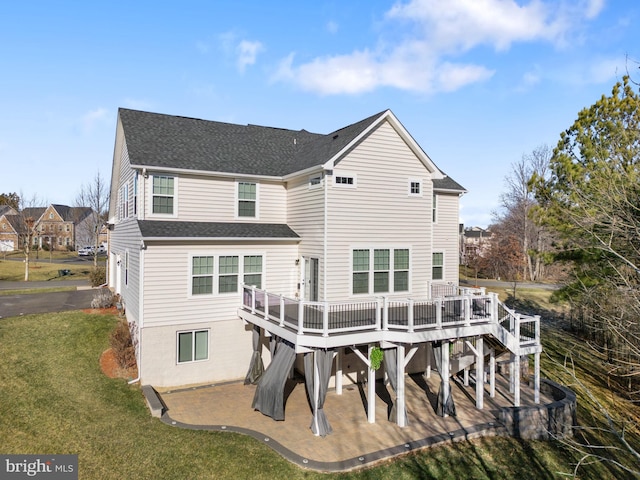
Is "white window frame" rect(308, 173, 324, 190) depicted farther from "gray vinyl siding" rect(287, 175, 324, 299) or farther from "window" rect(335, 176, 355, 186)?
"window" rect(335, 176, 355, 186)

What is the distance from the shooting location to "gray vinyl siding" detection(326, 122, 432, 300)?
1527 cm

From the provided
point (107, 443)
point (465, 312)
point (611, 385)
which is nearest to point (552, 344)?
point (611, 385)

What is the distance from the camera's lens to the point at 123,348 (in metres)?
15.5

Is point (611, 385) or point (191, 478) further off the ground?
point (191, 478)

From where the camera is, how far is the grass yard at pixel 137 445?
31.8 ft

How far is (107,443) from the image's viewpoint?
33.7 feet

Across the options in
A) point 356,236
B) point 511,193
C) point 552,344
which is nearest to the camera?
point 356,236

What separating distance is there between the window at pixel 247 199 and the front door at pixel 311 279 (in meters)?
3.37

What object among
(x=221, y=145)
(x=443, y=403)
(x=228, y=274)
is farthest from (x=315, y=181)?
(x=443, y=403)

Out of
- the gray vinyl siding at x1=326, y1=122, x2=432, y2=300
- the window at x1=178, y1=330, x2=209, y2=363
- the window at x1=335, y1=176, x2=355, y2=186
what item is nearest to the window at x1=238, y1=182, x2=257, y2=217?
the gray vinyl siding at x1=326, y1=122, x2=432, y2=300

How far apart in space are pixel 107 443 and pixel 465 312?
11.3 meters

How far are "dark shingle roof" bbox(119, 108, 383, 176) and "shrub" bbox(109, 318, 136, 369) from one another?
6.83 m

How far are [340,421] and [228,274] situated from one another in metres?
7.02

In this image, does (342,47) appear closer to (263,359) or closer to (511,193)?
(263,359)
